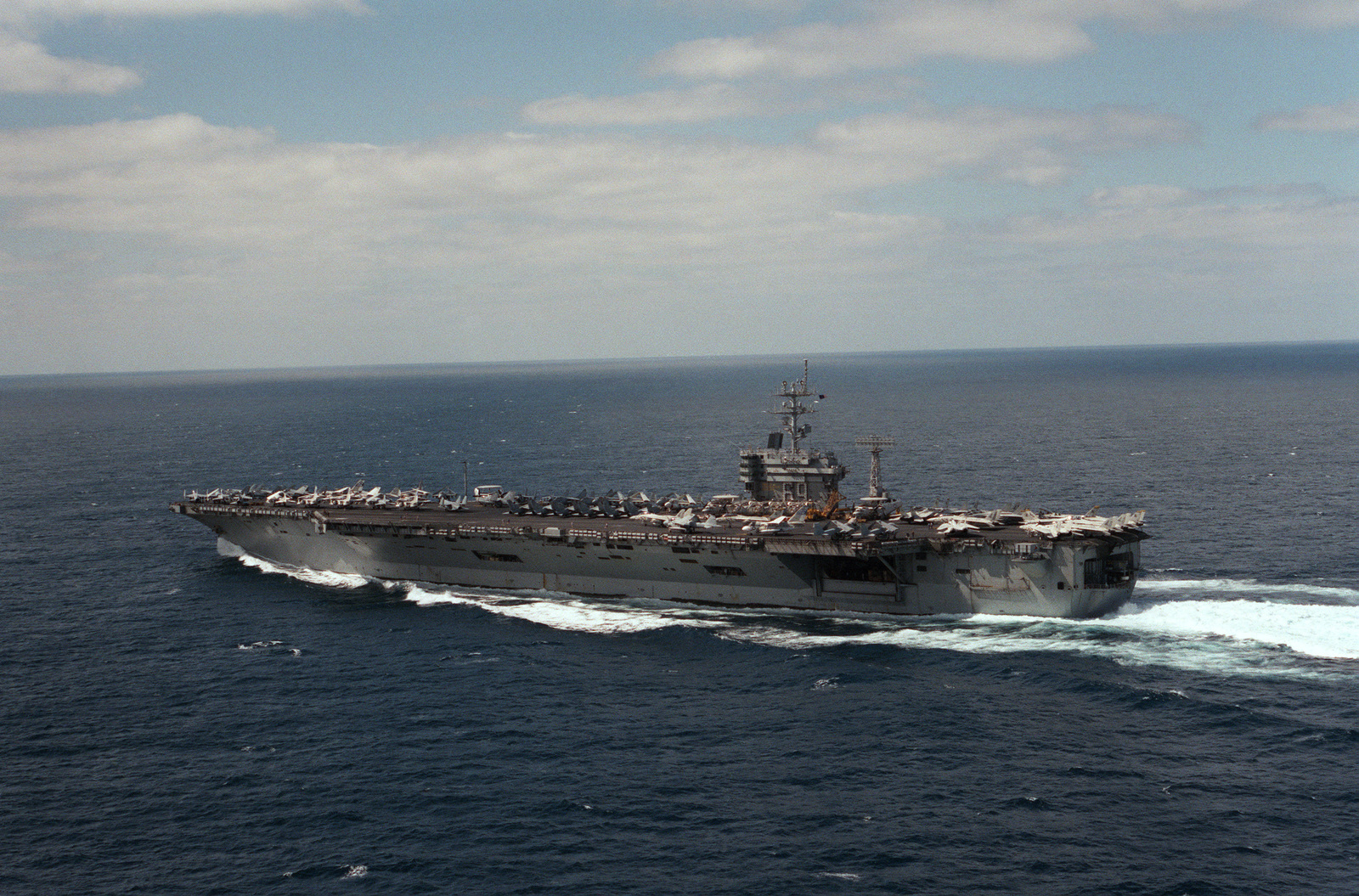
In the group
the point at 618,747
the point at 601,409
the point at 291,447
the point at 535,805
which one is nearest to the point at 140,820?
the point at 535,805

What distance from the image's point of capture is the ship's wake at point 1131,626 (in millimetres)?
37344

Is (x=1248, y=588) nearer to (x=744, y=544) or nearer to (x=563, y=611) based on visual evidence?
(x=744, y=544)

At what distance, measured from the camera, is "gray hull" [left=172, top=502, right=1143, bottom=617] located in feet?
136

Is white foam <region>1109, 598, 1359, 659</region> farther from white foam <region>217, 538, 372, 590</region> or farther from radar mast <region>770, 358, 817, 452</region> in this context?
white foam <region>217, 538, 372, 590</region>

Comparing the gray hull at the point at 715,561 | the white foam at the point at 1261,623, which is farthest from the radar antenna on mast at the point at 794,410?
the white foam at the point at 1261,623

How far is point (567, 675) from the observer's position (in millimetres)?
37906

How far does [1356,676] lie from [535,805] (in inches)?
1017

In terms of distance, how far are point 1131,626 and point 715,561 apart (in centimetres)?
1605

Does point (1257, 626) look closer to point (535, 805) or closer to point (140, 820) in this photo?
point (535, 805)

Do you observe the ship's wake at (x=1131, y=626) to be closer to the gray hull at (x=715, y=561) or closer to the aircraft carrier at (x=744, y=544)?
the gray hull at (x=715, y=561)

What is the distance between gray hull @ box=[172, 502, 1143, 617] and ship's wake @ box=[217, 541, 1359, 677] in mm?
674

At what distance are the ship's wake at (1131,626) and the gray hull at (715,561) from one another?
674 millimetres

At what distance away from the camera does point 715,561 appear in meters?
45.8

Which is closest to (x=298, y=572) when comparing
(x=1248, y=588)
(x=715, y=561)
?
(x=715, y=561)
